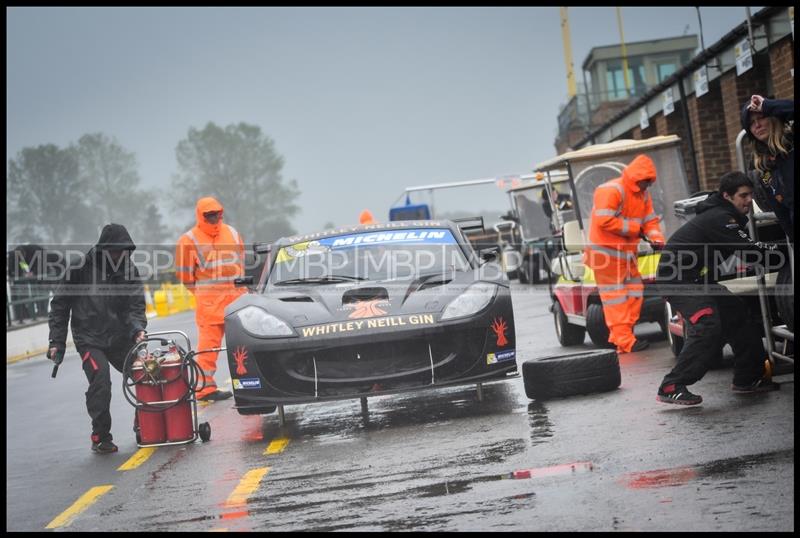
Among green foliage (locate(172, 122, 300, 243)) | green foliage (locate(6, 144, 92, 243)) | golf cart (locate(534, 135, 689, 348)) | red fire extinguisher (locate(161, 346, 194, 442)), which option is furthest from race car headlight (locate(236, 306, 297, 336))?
green foliage (locate(172, 122, 300, 243))

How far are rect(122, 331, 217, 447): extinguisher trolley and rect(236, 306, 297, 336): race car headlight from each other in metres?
0.56

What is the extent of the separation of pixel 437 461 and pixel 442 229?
11.7ft

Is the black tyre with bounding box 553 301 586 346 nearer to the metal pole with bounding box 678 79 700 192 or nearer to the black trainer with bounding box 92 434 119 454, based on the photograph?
the black trainer with bounding box 92 434 119 454

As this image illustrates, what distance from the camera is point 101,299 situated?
9.82 metres

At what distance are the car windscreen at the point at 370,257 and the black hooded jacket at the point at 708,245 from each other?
2058 millimetres

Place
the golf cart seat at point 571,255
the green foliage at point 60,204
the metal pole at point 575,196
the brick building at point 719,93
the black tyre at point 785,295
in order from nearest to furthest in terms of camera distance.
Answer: the black tyre at point 785,295
the golf cart seat at point 571,255
the metal pole at point 575,196
the brick building at point 719,93
the green foliage at point 60,204

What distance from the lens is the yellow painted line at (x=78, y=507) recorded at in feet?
21.6

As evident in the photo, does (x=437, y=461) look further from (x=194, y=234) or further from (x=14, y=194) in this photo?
(x=14, y=194)

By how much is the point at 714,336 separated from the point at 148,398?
4.12 m

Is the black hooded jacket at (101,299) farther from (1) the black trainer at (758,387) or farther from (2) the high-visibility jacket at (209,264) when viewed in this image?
(1) the black trainer at (758,387)

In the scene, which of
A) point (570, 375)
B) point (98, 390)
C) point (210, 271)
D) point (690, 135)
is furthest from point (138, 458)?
point (690, 135)

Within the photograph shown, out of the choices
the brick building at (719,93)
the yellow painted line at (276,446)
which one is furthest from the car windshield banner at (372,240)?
the brick building at (719,93)

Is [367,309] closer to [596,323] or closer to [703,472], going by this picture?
[703,472]

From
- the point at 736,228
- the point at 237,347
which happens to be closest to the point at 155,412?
the point at 237,347
